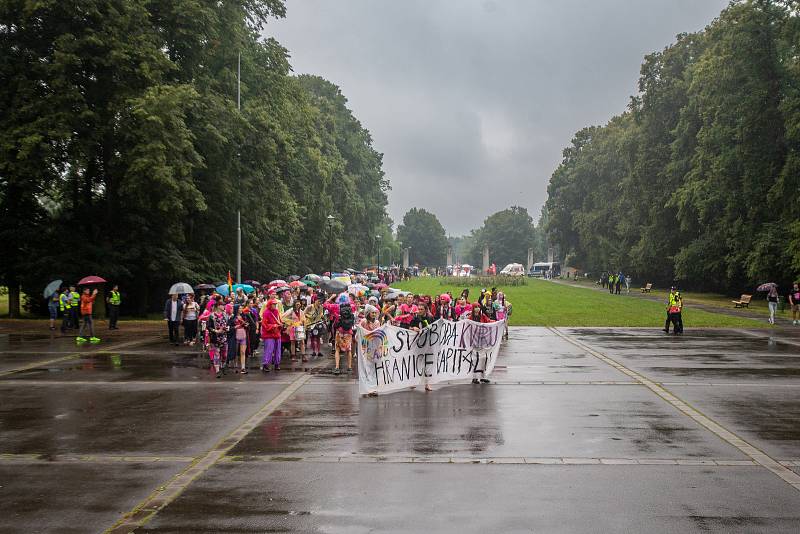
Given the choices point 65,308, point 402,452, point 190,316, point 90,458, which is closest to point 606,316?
point 190,316

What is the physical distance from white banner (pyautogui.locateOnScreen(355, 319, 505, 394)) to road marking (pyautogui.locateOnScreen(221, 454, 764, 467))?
16.5ft

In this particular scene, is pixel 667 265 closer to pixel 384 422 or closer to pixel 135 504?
pixel 384 422

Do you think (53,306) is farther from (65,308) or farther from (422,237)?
(422,237)

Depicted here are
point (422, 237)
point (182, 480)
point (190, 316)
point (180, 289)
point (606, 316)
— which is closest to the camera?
point (182, 480)

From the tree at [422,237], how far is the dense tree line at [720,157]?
4259 inches

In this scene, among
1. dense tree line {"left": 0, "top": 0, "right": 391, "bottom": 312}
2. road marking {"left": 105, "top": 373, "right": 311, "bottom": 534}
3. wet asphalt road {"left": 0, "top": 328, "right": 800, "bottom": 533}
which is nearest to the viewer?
road marking {"left": 105, "top": 373, "right": 311, "bottom": 534}

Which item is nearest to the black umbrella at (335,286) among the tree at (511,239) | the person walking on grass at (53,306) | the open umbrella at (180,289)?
A: the open umbrella at (180,289)

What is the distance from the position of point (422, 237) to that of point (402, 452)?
177 meters

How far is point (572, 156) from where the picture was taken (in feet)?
358

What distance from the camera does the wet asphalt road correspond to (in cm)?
755

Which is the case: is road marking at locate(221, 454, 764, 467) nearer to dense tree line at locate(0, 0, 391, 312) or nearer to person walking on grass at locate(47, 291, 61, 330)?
person walking on grass at locate(47, 291, 61, 330)

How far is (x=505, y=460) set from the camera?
31.8 feet

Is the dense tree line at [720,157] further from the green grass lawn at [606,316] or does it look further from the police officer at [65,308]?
the police officer at [65,308]

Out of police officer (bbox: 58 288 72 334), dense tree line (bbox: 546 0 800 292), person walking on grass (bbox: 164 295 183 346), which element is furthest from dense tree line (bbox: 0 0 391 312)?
dense tree line (bbox: 546 0 800 292)
